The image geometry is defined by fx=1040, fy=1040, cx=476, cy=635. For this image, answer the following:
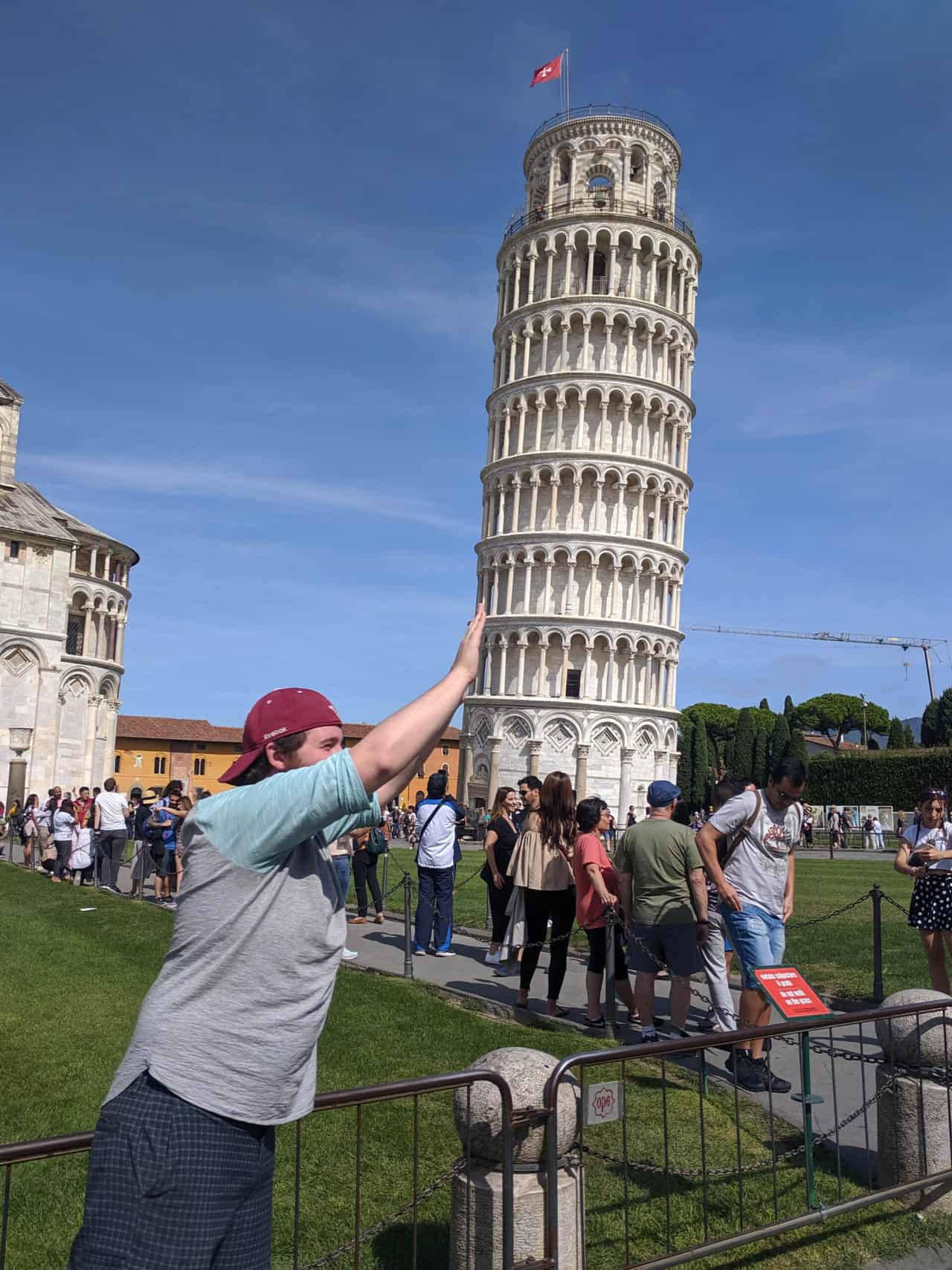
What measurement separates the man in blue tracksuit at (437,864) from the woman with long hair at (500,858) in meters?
0.48

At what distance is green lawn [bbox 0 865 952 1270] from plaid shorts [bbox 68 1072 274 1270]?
95.2 inches

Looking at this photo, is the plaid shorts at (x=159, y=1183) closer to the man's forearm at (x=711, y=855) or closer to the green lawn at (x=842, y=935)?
the man's forearm at (x=711, y=855)

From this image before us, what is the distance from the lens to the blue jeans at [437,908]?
12695mm

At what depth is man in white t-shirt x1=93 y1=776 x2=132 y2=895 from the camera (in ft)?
65.0

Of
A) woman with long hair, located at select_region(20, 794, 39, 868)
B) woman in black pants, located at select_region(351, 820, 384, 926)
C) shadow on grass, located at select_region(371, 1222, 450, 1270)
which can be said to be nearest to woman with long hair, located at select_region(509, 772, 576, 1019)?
shadow on grass, located at select_region(371, 1222, 450, 1270)

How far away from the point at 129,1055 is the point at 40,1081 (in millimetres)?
5313

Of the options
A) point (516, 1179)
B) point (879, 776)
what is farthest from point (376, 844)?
point (879, 776)

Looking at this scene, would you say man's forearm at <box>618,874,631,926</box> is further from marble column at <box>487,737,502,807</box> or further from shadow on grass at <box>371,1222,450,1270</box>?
marble column at <box>487,737,502,807</box>

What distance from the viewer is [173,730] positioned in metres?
84.1

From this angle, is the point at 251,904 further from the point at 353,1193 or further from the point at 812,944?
the point at 812,944

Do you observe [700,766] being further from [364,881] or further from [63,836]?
[364,881]

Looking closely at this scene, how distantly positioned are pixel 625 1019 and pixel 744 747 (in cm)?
8074

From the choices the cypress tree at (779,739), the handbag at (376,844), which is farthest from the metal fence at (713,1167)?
the cypress tree at (779,739)

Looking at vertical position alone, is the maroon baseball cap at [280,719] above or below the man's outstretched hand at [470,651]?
below
